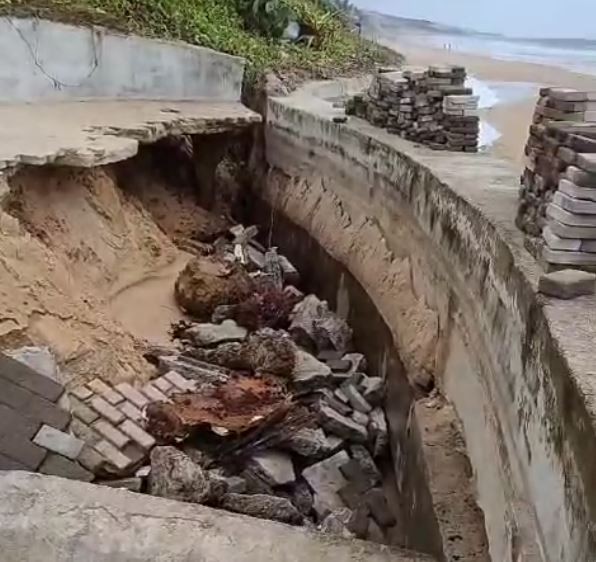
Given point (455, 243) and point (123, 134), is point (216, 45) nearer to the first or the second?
point (123, 134)

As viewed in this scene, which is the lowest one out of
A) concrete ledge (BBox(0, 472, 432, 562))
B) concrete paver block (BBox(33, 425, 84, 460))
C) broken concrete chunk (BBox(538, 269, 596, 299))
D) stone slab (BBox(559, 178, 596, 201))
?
concrete paver block (BBox(33, 425, 84, 460))

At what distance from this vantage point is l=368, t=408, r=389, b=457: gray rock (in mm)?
6535

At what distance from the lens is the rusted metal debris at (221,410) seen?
6.11 meters

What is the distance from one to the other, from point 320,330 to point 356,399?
3.93 feet

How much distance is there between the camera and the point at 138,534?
4008 mm

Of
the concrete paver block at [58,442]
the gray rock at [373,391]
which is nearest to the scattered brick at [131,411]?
the concrete paver block at [58,442]

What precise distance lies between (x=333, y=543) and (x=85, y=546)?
1.14m

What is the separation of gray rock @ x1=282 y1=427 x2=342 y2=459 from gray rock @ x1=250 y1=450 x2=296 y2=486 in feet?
0.30

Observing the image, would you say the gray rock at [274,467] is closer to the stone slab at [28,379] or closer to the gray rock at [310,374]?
the gray rock at [310,374]

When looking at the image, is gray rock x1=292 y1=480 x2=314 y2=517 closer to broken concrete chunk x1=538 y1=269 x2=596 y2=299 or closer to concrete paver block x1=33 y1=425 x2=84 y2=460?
concrete paver block x1=33 y1=425 x2=84 y2=460

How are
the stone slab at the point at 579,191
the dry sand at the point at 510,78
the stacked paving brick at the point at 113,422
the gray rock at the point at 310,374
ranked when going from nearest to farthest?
the stone slab at the point at 579,191, the stacked paving brick at the point at 113,422, the gray rock at the point at 310,374, the dry sand at the point at 510,78

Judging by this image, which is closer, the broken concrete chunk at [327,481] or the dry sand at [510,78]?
the broken concrete chunk at [327,481]

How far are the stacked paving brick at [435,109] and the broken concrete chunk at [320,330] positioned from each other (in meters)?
1.90

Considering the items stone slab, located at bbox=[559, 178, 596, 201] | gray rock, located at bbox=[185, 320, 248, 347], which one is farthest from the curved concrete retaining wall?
gray rock, located at bbox=[185, 320, 248, 347]
